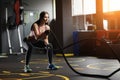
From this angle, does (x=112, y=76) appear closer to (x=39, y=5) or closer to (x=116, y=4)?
(x=116, y=4)

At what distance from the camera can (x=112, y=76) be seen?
5.94 meters

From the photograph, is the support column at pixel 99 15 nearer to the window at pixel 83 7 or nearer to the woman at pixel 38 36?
the window at pixel 83 7

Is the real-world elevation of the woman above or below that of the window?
below

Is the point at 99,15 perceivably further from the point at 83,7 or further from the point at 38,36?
the point at 38,36

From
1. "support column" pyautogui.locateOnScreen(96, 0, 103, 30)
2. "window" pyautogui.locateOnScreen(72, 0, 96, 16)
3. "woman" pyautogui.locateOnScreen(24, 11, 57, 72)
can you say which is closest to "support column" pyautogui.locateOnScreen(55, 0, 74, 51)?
"support column" pyautogui.locateOnScreen(96, 0, 103, 30)

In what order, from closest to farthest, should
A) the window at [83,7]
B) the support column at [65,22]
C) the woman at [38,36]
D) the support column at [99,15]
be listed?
the woman at [38,36]
the support column at [99,15]
the support column at [65,22]
the window at [83,7]

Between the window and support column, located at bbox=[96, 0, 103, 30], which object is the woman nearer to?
support column, located at bbox=[96, 0, 103, 30]

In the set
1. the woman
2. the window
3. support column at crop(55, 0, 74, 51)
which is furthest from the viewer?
the window

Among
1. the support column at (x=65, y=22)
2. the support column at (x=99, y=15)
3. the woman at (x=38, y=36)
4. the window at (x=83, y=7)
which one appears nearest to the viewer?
the woman at (x=38, y=36)

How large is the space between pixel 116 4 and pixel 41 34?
5.86 meters

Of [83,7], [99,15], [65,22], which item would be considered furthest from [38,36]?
[83,7]

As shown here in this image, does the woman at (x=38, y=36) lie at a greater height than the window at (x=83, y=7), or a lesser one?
lesser

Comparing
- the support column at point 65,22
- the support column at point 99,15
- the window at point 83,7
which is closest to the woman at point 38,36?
the support column at point 99,15

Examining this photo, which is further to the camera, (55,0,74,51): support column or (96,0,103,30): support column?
(55,0,74,51): support column
